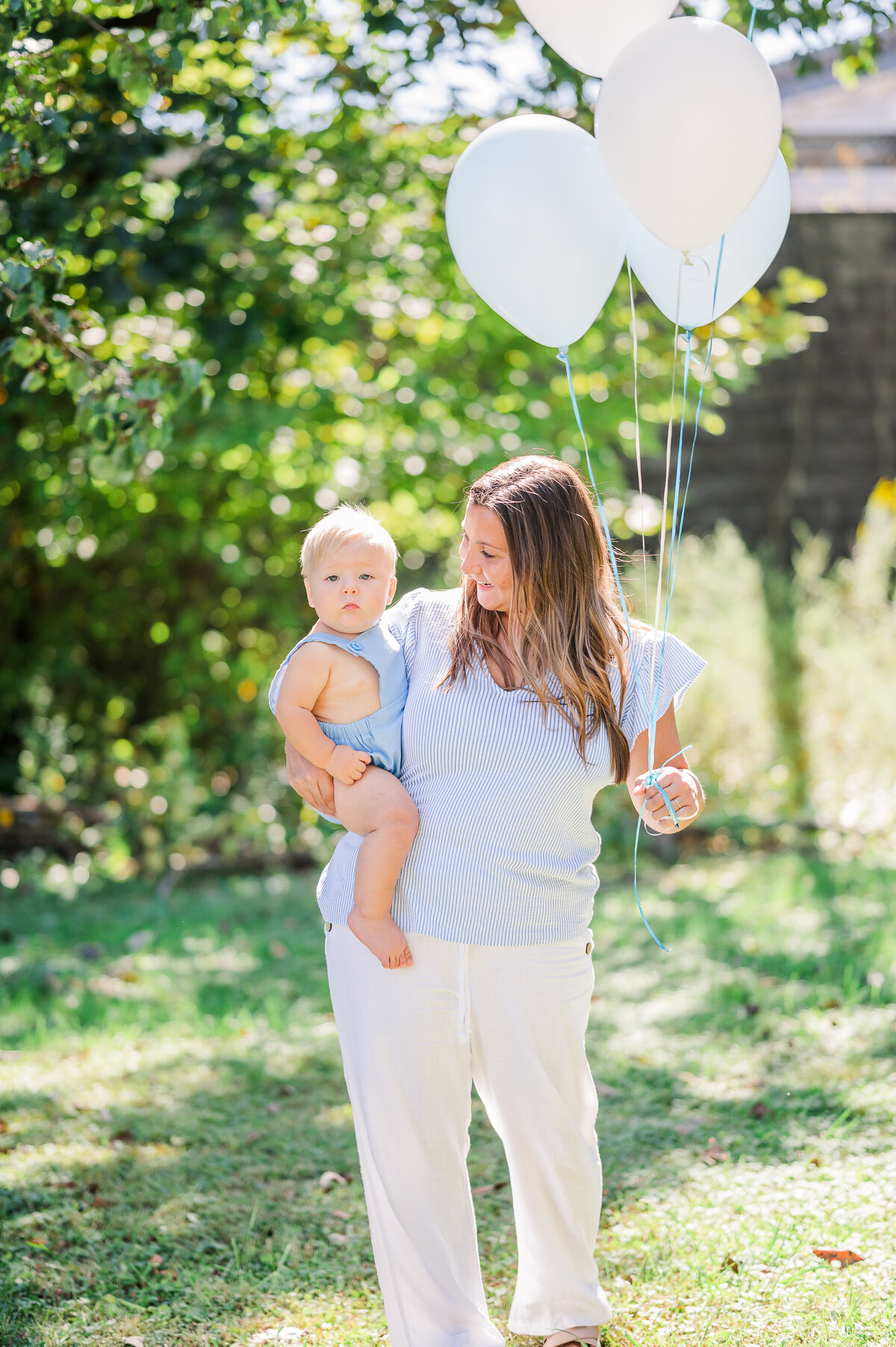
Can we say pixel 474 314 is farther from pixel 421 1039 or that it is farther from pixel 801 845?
pixel 421 1039

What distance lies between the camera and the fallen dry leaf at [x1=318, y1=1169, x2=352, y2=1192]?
9.16 feet

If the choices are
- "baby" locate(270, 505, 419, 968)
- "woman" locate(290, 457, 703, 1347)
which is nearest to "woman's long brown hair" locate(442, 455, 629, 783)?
"woman" locate(290, 457, 703, 1347)

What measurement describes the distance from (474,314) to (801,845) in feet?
9.87

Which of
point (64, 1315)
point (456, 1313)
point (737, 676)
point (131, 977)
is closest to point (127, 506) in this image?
point (131, 977)

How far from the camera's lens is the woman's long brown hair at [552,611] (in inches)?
75.9

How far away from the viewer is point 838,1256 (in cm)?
236

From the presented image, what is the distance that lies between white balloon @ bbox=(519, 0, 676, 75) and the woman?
836 millimetres

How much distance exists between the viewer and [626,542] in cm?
751

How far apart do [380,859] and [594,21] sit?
1.55m

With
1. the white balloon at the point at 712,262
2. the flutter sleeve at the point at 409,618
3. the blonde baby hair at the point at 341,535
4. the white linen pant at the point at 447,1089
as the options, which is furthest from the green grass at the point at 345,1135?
the white balloon at the point at 712,262

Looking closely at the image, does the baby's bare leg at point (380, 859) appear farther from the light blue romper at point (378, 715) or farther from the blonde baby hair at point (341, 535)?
the blonde baby hair at point (341, 535)

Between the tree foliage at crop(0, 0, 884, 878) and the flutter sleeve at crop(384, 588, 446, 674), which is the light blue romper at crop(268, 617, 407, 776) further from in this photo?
the tree foliage at crop(0, 0, 884, 878)

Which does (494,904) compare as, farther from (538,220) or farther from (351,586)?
(538,220)

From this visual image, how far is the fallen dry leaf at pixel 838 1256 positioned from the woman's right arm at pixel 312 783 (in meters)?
1.37
